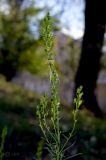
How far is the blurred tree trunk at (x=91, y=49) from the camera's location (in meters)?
12.2

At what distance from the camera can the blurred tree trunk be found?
481 inches

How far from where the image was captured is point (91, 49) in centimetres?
1267

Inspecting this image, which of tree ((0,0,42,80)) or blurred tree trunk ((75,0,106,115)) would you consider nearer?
blurred tree trunk ((75,0,106,115))

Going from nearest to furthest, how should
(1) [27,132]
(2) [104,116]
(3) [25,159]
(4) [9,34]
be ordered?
(3) [25,159] < (1) [27,132] < (2) [104,116] < (4) [9,34]

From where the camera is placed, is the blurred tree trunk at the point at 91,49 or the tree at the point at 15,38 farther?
the tree at the point at 15,38

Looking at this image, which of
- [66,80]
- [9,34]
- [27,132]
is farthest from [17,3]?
[27,132]

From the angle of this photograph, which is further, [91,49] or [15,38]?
[15,38]

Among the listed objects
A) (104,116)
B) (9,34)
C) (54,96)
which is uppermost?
(9,34)

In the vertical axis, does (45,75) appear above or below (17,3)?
below

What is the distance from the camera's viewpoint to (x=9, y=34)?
27.4 meters

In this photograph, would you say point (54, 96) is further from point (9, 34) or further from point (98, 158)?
point (9, 34)

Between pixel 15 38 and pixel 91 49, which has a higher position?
pixel 15 38

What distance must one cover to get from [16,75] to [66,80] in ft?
21.1

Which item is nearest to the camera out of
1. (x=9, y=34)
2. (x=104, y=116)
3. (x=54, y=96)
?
(x=54, y=96)
